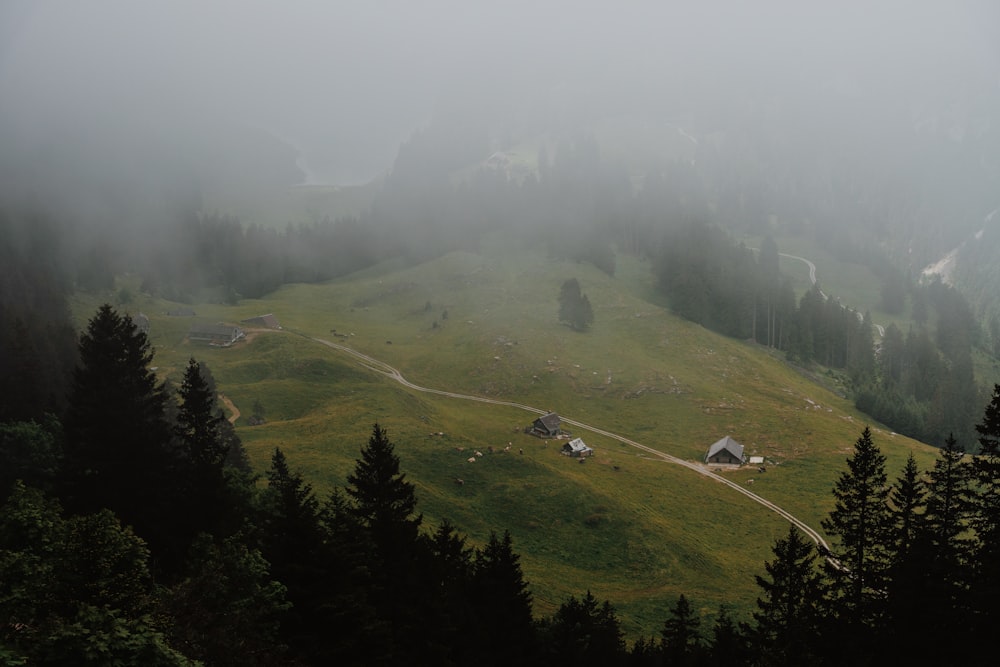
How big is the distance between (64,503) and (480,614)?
24740 mm

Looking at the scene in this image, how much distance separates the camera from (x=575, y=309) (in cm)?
15650

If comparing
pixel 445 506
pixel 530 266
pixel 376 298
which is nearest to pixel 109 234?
pixel 376 298

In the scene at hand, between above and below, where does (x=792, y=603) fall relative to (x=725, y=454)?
below

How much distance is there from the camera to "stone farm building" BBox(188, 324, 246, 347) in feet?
426

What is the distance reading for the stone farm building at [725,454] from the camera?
104 meters

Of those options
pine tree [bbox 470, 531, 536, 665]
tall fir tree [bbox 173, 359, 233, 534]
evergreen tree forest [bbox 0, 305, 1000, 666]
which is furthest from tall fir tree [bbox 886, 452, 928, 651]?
tall fir tree [bbox 173, 359, 233, 534]

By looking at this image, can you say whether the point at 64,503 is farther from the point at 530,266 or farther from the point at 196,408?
the point at 530,266

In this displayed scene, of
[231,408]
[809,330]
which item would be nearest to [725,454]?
[231,408]

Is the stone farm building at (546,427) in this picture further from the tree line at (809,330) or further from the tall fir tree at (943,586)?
the tree line at (809,330)

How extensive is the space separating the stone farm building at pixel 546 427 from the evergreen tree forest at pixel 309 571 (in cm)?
5775

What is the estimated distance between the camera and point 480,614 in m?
39.1

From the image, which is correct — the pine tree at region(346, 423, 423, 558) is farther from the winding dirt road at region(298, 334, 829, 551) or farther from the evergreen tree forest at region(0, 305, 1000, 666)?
the winding dirt road at region(298, 334, 829, 551)

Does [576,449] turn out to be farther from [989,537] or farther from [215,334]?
[215,334]

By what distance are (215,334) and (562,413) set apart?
75.0 m
